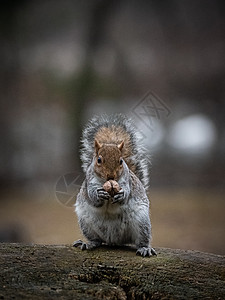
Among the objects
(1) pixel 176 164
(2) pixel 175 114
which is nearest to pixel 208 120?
(2) pixel 175 114

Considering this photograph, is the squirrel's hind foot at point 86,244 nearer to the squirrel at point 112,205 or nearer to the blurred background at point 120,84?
the squirrel at point 112,205

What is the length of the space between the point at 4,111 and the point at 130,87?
125 centimetres

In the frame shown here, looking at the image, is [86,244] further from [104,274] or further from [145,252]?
[104,274]

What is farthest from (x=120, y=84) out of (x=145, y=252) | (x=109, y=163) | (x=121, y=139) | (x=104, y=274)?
(x=104, y=274)

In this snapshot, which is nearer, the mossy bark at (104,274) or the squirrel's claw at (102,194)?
the mossy bark at (104,274)

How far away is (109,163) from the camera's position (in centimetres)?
149

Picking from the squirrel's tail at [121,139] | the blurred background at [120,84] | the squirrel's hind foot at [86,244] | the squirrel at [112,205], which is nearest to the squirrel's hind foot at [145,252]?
the squirrel at [112,205]

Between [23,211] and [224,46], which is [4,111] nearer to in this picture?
[23,211]

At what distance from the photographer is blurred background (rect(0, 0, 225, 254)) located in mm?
3604

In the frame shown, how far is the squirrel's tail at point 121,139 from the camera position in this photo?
5.94 ft

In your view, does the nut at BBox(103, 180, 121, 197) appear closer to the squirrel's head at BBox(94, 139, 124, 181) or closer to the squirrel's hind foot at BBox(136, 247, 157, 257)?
the squirrel's head at BBox(94, 139, 124, 181)

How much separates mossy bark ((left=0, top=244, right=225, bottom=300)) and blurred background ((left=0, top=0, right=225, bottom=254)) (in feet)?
6.23

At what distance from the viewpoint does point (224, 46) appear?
3.73 meters

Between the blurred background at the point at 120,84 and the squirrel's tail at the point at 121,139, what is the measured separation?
147cm
